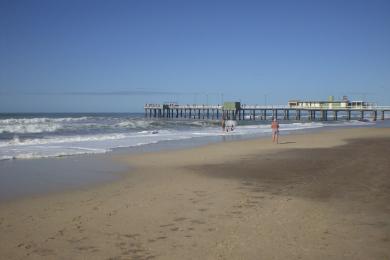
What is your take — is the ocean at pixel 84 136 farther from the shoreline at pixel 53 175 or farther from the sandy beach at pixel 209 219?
the sandy beach at pixel 209 219

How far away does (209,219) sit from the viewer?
19.3ft

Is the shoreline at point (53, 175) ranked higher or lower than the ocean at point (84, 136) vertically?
higher

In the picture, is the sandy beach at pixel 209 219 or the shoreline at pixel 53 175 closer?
the sandy beach at pixel 209 219

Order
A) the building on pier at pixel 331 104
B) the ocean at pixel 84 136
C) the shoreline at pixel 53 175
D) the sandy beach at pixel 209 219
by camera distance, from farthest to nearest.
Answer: the building on pier at pixel 331 104 → the ocean at pixel 84 136 → the shoreline at pixel 53 175 → the sandy beach at pixel 209 219

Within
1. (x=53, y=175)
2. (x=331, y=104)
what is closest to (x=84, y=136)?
(x=53, y=175)

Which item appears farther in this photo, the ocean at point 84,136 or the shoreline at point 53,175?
the ocean at point 84,136

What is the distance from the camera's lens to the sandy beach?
4.64 metres

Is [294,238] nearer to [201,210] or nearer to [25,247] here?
[201,210]

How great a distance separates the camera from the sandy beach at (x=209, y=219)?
4637 mm

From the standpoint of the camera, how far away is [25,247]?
4766 mm

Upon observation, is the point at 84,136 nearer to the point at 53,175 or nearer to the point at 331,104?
the point at 53,175

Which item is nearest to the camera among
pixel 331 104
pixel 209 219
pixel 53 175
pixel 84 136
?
pixel 209 219

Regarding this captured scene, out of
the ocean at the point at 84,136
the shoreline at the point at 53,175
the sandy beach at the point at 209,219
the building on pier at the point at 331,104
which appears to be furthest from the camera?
the building on pier at the point at 331,104

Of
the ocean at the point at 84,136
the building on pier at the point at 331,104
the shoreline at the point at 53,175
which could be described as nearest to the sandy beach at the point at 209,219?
the shoreline at the point at 53,175
